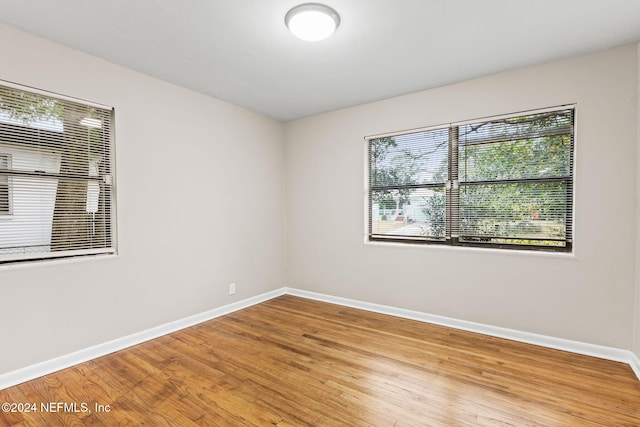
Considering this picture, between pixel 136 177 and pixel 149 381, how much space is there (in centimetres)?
179

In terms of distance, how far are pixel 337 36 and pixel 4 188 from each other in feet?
8.91

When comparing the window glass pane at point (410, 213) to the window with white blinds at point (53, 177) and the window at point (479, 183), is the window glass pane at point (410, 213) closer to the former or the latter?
the window at point (479, 183)

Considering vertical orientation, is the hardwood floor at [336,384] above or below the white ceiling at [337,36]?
below

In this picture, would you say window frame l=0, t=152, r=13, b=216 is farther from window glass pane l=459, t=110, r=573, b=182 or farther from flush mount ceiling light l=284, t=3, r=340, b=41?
window glass pane l=459, t=110, r=573, b=182

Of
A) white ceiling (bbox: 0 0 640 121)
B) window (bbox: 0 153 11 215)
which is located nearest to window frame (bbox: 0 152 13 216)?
window (bbox: 0 153 11 215)

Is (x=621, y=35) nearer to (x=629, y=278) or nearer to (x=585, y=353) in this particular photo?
(x=629, y=278)

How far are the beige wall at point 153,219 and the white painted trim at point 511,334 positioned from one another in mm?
1503

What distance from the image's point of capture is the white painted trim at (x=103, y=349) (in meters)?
2.24

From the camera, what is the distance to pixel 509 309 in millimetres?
2988

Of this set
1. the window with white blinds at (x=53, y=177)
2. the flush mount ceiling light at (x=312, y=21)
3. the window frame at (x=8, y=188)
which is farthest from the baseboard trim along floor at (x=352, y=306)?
the flush mount ceiling light at (x=312, y=21)

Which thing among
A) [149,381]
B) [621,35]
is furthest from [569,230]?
[149,381]

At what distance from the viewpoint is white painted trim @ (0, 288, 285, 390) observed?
7.34 feet

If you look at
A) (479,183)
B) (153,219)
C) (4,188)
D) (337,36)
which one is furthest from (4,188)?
(479,183)

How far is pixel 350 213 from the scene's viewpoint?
13.2ft
